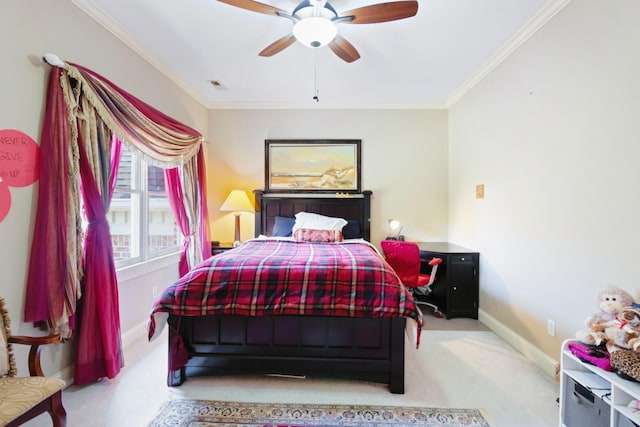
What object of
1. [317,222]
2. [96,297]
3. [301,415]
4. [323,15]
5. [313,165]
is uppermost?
[323,15]

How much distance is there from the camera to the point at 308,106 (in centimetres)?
411

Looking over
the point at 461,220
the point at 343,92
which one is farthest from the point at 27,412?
the point at 461,220

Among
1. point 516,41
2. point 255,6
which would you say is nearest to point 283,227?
point 255,6

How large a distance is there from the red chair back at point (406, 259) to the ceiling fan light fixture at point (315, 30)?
6.61 feet

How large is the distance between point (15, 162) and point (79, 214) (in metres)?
0.43

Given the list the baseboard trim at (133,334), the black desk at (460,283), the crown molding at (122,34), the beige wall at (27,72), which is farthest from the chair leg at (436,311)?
the crown molding at (122,34)

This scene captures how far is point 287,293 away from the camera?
197 centimetres

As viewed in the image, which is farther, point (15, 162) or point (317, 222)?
point (317, 222)

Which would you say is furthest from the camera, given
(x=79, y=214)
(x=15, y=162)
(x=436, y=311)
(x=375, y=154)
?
(x=375, y=154)

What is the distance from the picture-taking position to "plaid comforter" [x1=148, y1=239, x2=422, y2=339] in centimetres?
194

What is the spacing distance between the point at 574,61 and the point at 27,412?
3.57 m

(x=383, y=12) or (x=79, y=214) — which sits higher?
(x=383, y=12)

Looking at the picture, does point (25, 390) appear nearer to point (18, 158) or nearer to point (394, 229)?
point (18, 158)

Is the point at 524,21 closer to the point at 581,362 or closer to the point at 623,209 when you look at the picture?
the point at 623,209
